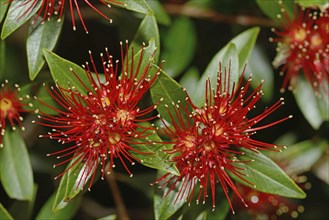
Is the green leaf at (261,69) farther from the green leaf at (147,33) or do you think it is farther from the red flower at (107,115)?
the red flower at (107,115)

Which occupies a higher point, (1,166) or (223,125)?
(223,125)

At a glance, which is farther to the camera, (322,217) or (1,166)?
(322,217)

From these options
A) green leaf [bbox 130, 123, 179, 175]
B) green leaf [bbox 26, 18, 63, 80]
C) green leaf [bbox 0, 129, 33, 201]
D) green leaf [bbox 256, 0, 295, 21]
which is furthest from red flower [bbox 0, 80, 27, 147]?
green leaf [bbox 256, 0, 295, 21]

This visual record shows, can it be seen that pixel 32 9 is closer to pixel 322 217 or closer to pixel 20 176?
pixel 20 176

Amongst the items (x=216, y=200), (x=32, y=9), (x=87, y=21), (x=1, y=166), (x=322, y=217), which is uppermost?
(x=32, y=9)

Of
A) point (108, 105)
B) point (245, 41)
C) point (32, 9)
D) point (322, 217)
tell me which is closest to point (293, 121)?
point (322, 217)

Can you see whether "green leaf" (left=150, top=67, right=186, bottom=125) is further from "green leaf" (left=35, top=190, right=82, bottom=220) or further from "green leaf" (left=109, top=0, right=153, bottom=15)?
"green leaf" (left=35, top=190, right=82, bottom=220)
